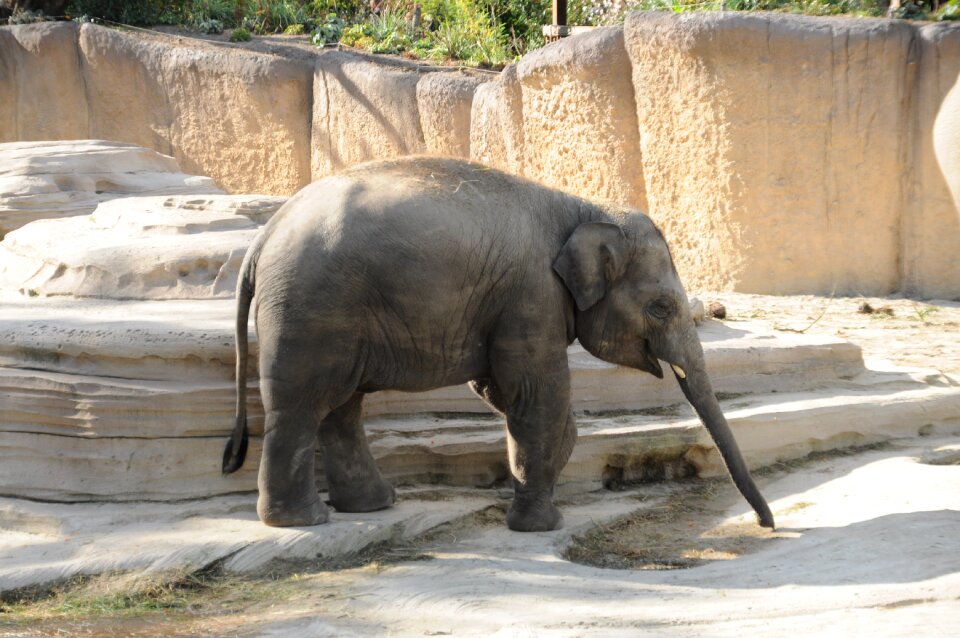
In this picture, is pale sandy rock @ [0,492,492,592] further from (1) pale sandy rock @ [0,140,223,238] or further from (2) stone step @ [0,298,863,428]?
(1) pale sandy rock @ [0,140,223,238]

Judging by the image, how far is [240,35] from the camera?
55.0ft

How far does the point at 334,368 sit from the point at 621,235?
150cm

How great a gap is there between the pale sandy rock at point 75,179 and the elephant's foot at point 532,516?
5.50 m

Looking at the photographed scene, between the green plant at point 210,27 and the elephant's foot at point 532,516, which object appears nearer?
the elephant's foot at point 532,516

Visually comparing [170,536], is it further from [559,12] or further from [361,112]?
[559,12]

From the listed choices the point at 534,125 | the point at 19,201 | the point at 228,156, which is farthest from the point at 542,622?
the point at 228,156

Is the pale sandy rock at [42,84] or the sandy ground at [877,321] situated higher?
the pale sandy rock at [42,84]

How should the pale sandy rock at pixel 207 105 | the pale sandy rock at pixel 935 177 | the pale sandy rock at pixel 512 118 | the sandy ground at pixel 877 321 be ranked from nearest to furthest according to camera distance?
1. the sandy ground at pixel 877 321
2. the pale sandy rock at pixel 935 177
3. the pale sandy rock at pixel 512 118
4. the pale sandy rock at pixel 207 105

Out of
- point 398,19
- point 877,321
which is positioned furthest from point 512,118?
point 398,19

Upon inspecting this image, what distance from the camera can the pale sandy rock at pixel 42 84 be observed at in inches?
633

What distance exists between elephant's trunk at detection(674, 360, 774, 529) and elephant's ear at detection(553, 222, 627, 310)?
0.58 meters

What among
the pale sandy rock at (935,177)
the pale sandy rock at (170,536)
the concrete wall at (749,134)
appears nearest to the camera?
the pale sandy rock at (170,536)

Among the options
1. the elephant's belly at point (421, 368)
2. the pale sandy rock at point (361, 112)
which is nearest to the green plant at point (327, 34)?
the pale sandy rock at point (361, 112)

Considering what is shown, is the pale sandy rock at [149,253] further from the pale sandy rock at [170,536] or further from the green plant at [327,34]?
the green plant at [327,34]
